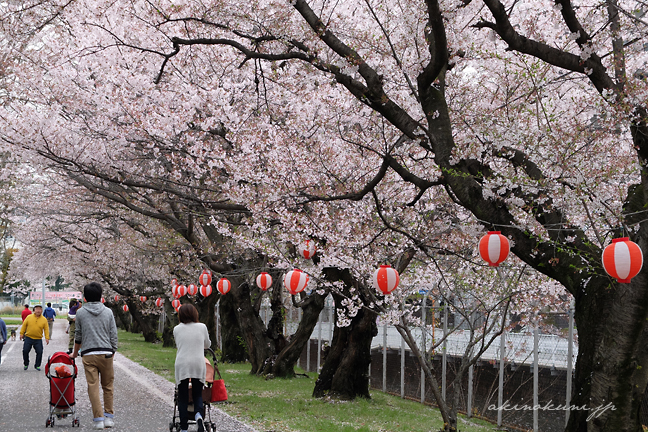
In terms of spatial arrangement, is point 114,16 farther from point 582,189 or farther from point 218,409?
point 582,189

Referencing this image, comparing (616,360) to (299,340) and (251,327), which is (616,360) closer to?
(299,340)

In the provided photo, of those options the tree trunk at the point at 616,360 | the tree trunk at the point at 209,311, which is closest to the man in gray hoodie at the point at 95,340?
the tree trunk at the point at 616,360

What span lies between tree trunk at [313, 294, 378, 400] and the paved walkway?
3.34m

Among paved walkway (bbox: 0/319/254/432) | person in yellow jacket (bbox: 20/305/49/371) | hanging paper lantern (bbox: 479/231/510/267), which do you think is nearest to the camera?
hanging paper lantern (bbox: 479/231/510/267)

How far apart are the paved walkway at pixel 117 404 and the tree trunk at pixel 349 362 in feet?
10.9

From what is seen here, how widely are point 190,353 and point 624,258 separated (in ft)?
14.9

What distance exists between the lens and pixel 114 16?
1452cm

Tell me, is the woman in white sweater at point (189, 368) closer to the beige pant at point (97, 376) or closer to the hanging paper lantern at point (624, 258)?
the beige pant at point (97, 376)

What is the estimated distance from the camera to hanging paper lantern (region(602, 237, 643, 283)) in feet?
17.8

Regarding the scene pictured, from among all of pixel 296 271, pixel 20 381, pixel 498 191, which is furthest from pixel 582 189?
pixel 20 381

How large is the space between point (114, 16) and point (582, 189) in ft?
38.2

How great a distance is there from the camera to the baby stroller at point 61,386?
8.73 meters

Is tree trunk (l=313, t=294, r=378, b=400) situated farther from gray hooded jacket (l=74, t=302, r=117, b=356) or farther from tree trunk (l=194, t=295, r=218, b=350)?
tree trunk (l=194, t=295, r=218, b=350)

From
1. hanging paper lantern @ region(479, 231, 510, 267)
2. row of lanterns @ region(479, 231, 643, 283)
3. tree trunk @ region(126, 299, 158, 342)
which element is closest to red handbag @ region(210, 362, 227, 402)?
hanging paper lantern @ region(479, 231, 510, 267)
